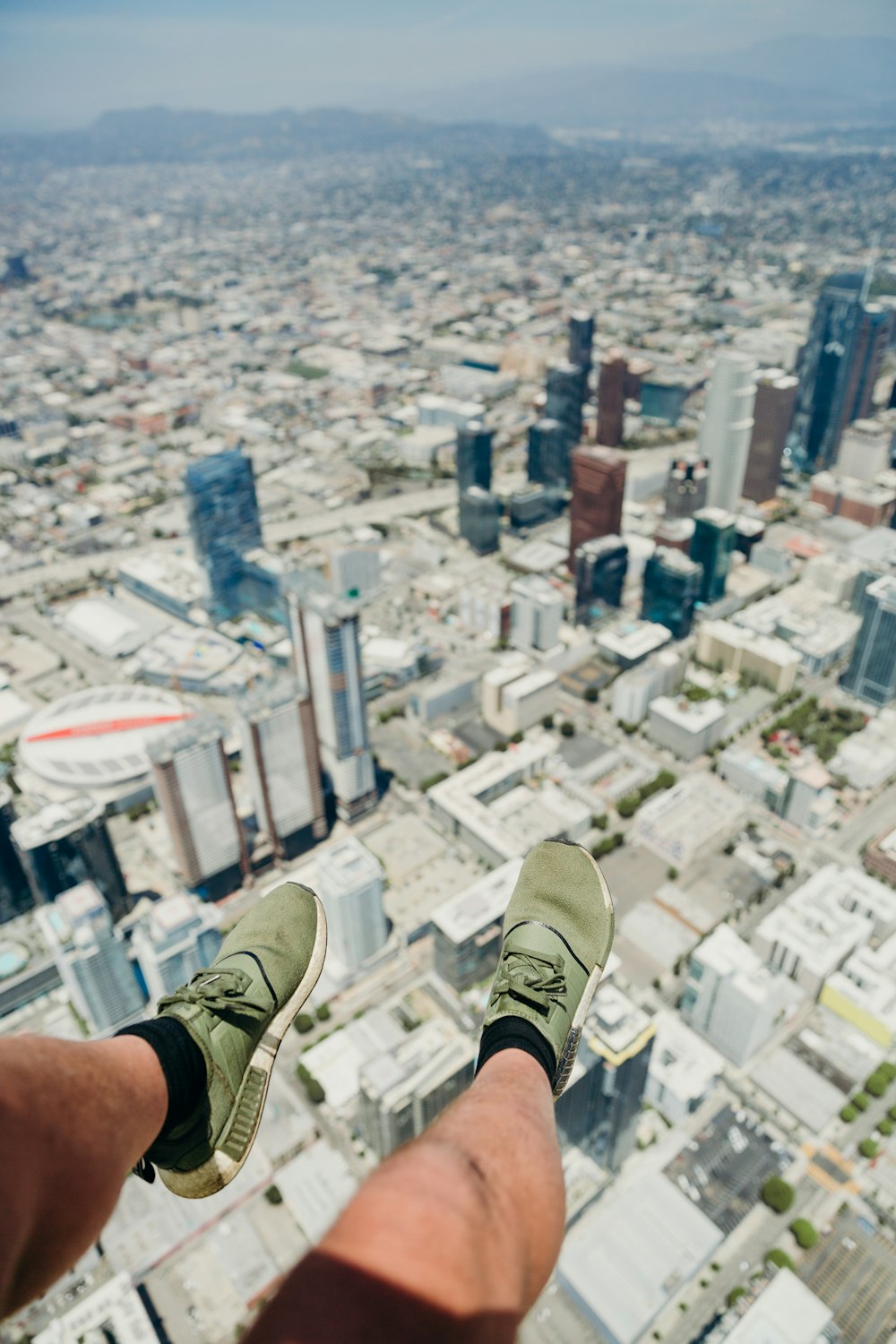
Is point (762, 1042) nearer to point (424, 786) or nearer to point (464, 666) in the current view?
point (424, 786)

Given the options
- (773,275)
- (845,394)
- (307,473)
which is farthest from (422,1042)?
(773,275)

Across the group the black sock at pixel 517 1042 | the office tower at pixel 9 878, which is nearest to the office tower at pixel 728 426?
the office tower at pixel 9 878

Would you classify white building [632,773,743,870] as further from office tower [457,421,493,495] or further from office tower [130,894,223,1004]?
office tower [457,421,493,495]

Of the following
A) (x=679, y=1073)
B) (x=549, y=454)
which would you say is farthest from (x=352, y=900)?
(x=549, y=454)

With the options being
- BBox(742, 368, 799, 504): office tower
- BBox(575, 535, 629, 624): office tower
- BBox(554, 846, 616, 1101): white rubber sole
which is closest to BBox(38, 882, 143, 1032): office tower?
BBox(554, 846, 616, 1101): white rubber sole

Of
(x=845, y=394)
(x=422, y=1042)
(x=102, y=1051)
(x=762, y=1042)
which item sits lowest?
(x=762, y=1042)

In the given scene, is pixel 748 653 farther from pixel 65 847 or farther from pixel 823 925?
pixel 65 847
